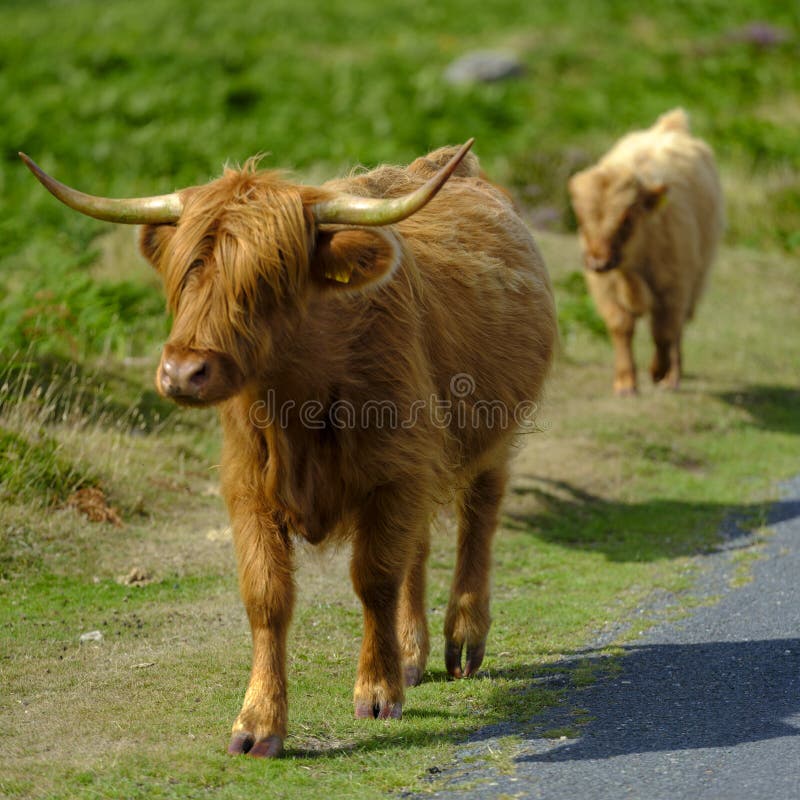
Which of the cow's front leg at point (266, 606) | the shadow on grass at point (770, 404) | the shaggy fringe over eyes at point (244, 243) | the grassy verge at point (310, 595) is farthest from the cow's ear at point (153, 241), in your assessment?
the shadow on grass at point (770, 404)

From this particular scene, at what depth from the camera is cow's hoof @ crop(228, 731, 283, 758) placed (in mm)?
4203

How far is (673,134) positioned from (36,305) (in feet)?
23.8

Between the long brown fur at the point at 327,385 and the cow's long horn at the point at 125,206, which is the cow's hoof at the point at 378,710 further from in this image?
the cow's long horn at the point at 125,206

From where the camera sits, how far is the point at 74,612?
605 cm

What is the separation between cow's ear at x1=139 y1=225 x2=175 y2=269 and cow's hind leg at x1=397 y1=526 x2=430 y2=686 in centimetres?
165

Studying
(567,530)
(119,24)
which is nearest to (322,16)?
(119,24)

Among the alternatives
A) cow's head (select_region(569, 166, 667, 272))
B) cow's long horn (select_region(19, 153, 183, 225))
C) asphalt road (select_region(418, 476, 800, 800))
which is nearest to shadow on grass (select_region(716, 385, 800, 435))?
cow's head (select_region(569, 166, 667, 272))

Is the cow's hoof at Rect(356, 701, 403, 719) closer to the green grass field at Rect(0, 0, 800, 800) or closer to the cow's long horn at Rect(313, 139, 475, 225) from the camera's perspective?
the green grass field at Rect(0, 0, 800, 800)

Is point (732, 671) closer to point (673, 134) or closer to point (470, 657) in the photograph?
point (470, 657)

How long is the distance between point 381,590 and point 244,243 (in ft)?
4.46

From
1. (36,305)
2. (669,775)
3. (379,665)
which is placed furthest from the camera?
(36,305)

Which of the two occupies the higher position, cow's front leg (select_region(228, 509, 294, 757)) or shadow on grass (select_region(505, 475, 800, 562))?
cow's front leg (select_region(228, 509, 294, 757))

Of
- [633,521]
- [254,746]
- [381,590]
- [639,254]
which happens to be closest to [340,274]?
[381,590]

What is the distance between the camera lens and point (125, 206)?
4.30 metres
